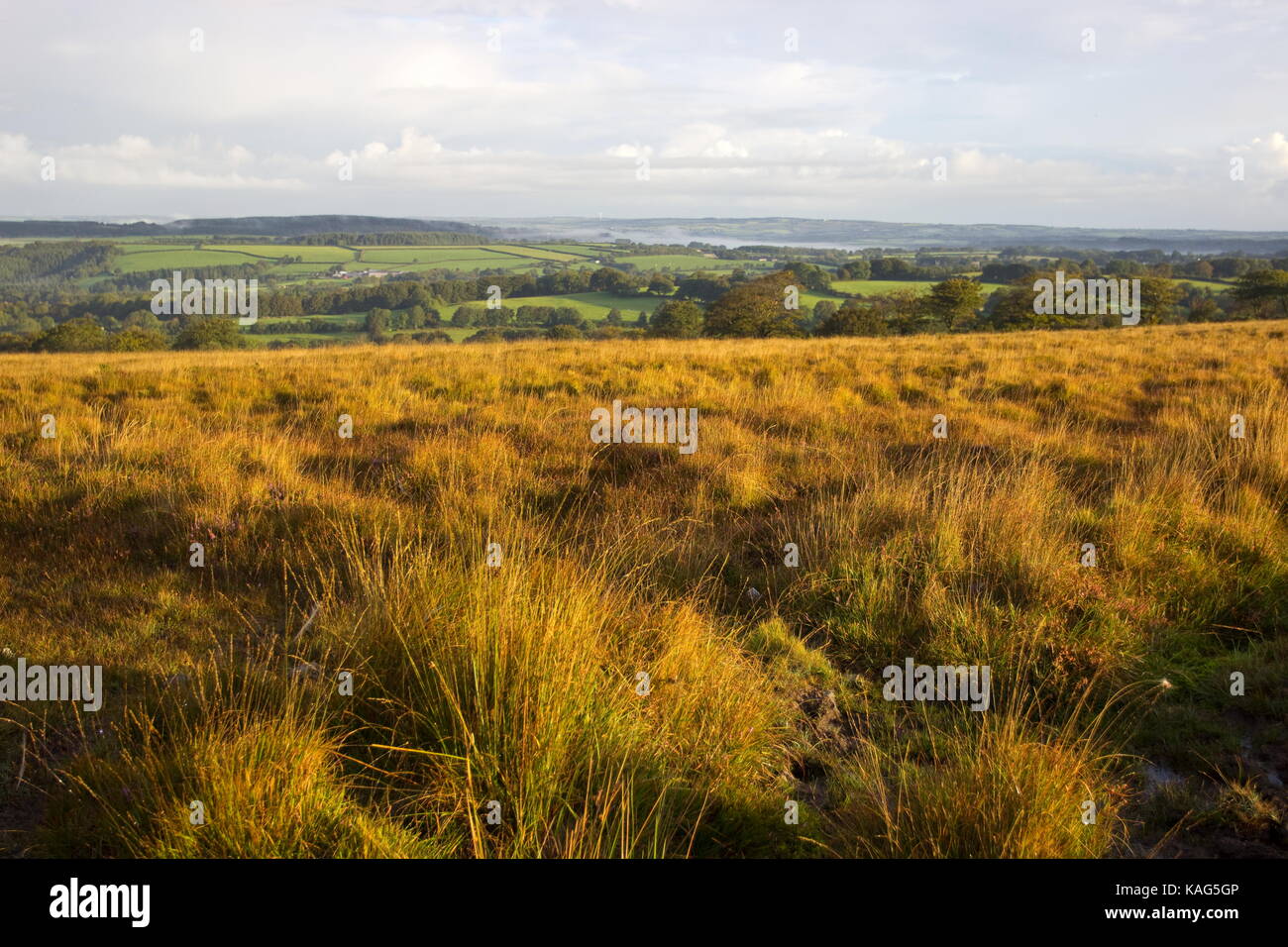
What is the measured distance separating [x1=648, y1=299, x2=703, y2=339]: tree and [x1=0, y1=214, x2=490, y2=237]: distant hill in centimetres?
11699

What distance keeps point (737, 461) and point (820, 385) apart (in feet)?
18.9

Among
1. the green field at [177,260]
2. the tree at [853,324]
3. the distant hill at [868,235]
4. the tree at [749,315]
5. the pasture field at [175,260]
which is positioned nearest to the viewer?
the tree at [853,324]

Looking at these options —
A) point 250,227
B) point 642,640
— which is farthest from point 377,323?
point 250,227

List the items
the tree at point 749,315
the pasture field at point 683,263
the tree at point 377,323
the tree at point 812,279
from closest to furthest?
the tree at point 749,315 → the tree at point 377,323 → the tree at point 812,279 → the pasture field at point 683,263

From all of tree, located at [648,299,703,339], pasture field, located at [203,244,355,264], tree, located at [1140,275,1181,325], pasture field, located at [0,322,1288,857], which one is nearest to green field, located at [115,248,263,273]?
pasture field, located at [203,244,355,264]

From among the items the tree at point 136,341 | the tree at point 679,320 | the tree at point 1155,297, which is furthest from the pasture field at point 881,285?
the tree at point 136,341

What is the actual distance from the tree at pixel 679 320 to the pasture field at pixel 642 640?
41.3 metres

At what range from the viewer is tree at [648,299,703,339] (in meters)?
48.4

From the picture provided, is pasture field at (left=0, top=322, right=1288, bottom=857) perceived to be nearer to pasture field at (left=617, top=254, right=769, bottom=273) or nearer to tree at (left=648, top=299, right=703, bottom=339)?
tree at (left=648, top=299, right=703, bottom=339)

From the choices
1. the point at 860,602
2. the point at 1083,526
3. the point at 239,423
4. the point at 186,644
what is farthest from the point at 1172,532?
the point at 239,423

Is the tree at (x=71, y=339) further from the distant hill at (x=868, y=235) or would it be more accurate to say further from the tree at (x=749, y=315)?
the distant hill at (x=868, y=235)

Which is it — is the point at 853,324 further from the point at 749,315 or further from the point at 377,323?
the point at 377,323

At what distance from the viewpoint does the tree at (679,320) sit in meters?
48.4

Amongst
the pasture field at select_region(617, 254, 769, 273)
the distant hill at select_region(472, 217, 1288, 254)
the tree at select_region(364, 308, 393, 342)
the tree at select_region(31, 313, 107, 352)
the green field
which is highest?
the distant hill at select_region(472, 217, 1288, 254)
